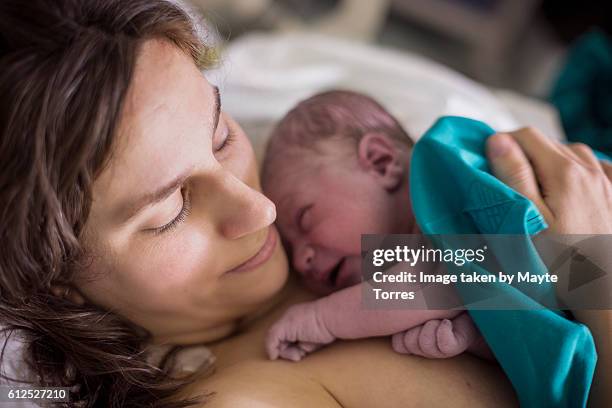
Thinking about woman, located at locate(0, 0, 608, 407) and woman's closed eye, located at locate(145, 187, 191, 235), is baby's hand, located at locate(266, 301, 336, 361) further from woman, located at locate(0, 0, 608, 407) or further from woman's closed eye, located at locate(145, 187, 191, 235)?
woman's closed eye, located at locate(145, 187, 191, 235)

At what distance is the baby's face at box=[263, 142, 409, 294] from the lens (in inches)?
39.3

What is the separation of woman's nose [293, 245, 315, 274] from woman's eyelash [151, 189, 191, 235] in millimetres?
290

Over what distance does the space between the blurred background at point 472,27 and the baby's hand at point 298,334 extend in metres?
1.65

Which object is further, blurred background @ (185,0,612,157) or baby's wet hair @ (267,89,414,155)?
blurred background @ (185,0,612,157)

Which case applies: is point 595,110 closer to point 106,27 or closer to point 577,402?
point 577,402

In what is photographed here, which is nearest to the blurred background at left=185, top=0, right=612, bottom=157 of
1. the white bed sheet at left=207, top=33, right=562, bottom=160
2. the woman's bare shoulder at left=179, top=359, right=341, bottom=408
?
the white bed sheet at left=207, top=33, right=562, bottom=160

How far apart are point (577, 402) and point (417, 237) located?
1.03ft

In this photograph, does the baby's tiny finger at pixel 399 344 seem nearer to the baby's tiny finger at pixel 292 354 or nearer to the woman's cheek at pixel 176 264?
the baby's tiny finger at pixel 292 354

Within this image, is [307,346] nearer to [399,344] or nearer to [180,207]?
[399,344]

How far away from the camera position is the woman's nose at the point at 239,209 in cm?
80

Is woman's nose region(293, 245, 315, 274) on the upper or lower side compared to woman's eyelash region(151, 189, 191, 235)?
lower

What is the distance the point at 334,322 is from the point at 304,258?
0.17 m

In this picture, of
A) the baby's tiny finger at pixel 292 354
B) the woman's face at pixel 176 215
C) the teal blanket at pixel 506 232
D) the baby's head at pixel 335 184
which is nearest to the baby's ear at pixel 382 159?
the baby's head at pixel 335 184

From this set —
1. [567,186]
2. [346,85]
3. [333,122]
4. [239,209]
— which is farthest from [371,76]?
[239,209]
